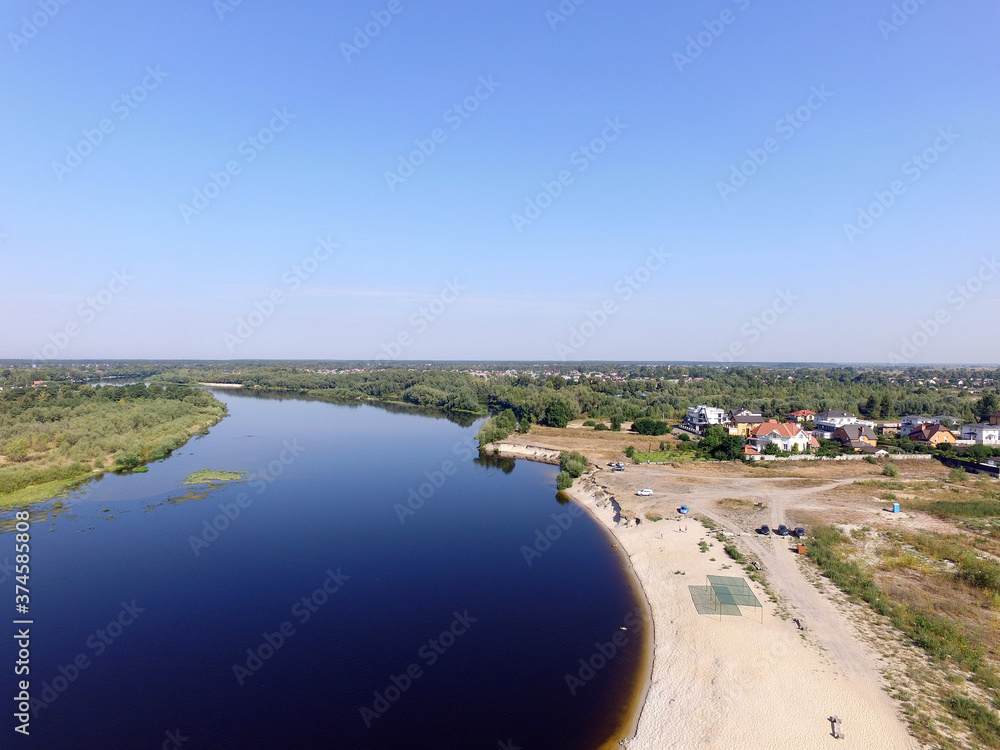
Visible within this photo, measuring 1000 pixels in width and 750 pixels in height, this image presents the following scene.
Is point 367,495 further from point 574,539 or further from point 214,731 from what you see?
point 214,731

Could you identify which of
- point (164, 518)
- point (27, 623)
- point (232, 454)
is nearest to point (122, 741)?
point (27, 623)

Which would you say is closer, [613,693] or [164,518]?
[613,693]

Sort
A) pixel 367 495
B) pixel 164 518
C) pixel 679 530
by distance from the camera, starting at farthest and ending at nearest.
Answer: pixel 367 495
pixel 164 518
pixel 679 530
